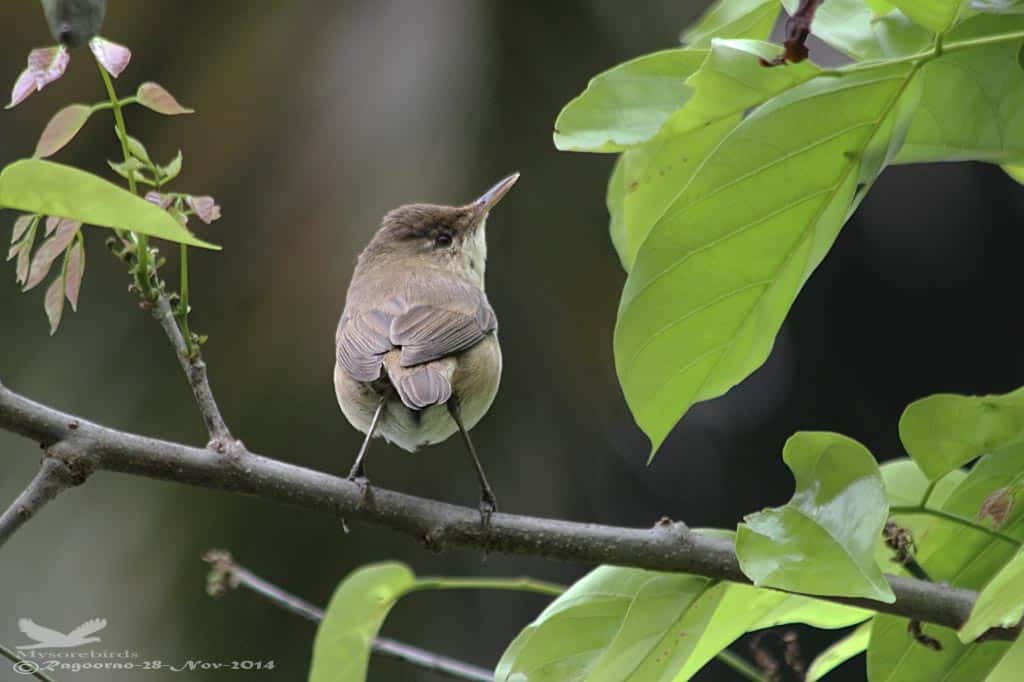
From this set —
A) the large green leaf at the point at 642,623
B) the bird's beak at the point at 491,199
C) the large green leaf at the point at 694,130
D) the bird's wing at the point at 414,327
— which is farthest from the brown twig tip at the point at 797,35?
the bird's beak at the point at 491,199

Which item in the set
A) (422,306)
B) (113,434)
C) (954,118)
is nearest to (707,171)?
(954,118)

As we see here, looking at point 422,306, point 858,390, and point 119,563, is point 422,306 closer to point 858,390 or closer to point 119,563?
point 119,563

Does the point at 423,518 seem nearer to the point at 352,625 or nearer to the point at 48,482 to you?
the point at 352,625

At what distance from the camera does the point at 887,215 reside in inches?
283

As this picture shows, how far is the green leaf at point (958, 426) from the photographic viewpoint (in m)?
1.84

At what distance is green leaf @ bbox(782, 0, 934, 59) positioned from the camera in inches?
69.2

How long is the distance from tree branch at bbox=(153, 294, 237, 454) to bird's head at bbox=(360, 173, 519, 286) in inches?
91.6

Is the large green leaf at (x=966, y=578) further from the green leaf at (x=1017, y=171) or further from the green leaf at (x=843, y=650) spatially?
the green leaf at (x=1017, y=171)

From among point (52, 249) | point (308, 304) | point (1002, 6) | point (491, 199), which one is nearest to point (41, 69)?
point (52, 249)

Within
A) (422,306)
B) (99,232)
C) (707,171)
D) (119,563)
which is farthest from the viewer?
(99,232)

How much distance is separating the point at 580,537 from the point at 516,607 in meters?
4.40

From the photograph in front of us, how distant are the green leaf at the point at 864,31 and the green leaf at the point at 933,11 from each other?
0.55 feet

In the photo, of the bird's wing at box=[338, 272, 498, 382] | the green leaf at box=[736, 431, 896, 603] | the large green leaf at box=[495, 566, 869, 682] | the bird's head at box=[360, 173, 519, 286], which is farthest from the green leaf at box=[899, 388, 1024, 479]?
the bird's head at box=[360, 173, 519, 286]

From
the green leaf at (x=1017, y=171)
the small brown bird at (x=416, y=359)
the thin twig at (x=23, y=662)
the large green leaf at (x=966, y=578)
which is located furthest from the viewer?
the small brown bird at (x=416, y=359)
